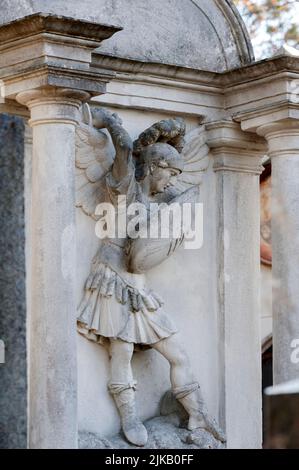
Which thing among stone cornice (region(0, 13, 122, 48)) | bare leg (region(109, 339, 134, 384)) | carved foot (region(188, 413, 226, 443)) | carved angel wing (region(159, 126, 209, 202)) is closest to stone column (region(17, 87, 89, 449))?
stone cornice (region(0, 13, 122, 48))

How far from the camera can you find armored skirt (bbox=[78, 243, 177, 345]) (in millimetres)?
8867

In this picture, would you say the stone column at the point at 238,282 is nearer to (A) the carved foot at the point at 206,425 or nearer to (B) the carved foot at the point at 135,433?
(A) the carved foot at the point at 206,425

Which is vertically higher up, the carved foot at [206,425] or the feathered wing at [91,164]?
the feathered wing at [91,164]

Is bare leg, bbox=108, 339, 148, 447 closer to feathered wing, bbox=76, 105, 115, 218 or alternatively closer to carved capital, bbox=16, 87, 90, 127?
feathered wing, bbox=76, 105, 115, 218

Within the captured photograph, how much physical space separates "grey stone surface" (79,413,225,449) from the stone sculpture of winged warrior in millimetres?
71

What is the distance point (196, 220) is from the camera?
373 inches

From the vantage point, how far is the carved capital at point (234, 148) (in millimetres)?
9547

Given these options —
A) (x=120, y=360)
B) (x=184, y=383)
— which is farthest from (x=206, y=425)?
(x=120, y=360)
